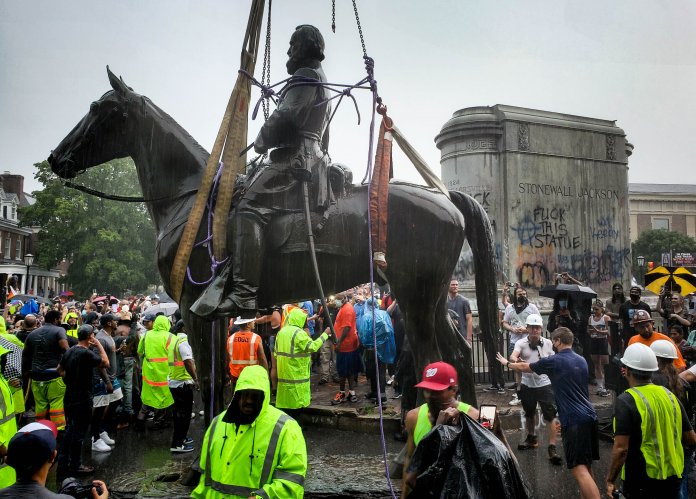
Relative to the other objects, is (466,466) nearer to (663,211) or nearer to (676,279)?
(676,279)

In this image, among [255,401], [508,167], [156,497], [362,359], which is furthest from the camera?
[508,167]

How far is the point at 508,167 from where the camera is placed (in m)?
12.8

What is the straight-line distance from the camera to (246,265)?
16.1 ft

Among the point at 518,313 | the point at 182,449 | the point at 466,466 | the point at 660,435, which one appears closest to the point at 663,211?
the point at 518,313

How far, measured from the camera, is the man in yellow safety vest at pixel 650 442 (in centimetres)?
397

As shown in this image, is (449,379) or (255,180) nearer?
(449,379)

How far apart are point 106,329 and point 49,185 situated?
107ft

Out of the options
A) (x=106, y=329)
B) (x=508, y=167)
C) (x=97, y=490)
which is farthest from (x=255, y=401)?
(x=508, y=167)

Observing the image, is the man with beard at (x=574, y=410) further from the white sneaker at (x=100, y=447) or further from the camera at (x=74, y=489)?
the white sneaker at (x=100, y=447)

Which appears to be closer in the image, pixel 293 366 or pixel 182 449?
pixel 182 449

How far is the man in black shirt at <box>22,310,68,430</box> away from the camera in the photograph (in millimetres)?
6988

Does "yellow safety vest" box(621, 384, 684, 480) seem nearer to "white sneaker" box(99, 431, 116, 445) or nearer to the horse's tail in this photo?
the horse's tail

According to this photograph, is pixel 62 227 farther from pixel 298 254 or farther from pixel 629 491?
pixel 629 491

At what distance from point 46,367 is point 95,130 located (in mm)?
3558
